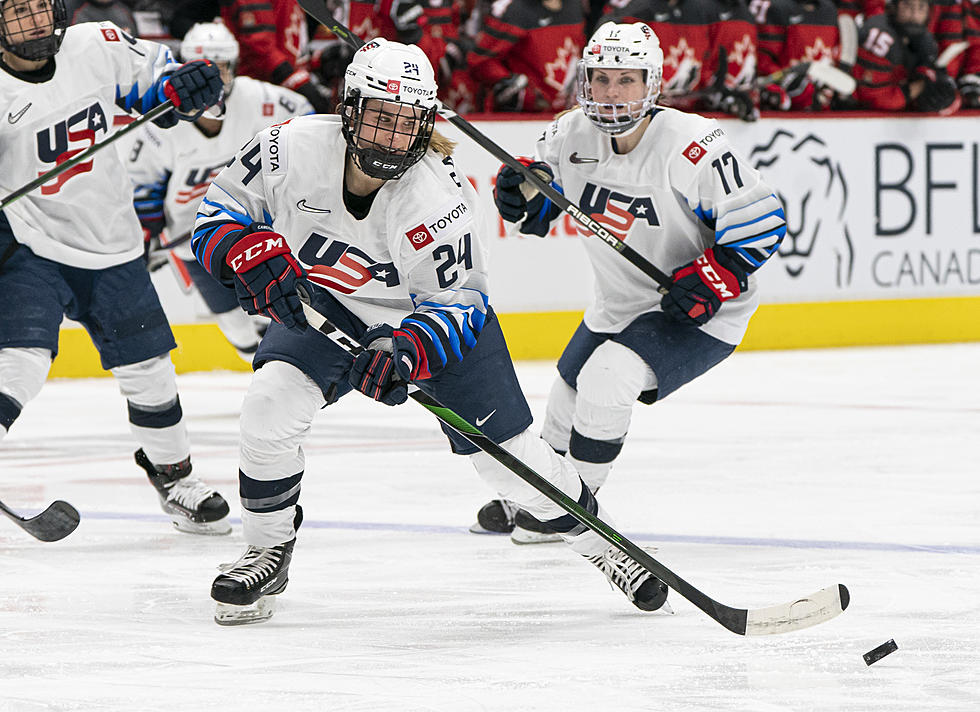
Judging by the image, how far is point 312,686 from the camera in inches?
86.6

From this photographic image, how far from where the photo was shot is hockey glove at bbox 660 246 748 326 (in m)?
3.23

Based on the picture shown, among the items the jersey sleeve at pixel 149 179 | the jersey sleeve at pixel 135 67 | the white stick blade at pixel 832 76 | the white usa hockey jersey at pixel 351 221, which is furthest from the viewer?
the white stick blade at pixel 832 76

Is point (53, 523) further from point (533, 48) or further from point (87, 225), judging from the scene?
point (533, 48)

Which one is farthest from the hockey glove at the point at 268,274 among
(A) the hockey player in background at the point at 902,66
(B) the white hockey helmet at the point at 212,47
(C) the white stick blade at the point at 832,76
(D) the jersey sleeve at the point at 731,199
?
(A) the hockey player in background at the point at 902,66

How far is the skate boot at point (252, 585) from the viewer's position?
2566mm

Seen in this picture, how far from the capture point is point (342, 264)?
2662 millimetres

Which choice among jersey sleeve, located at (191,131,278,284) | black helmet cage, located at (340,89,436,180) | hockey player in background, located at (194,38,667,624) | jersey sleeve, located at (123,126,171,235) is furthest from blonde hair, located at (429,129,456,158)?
jersey sleeve, located at (123,126,171,235)

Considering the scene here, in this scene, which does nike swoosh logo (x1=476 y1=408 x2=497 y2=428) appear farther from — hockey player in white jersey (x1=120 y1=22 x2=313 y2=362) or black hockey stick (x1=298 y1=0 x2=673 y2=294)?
hockey player in white jersey (x1=120 y1=22 x2=313 y2=362)

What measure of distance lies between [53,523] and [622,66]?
60.5 inches

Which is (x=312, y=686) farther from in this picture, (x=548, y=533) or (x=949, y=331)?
(x=949, y=331)

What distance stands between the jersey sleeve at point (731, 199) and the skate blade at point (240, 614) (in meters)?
1.28

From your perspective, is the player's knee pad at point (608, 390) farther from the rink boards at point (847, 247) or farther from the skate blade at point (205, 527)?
the rink boards at point (847, 247)

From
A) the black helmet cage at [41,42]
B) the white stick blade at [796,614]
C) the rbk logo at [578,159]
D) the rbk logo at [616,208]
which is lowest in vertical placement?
the white stick blade at [796,614]

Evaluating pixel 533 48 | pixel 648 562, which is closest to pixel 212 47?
pixel 533 48
